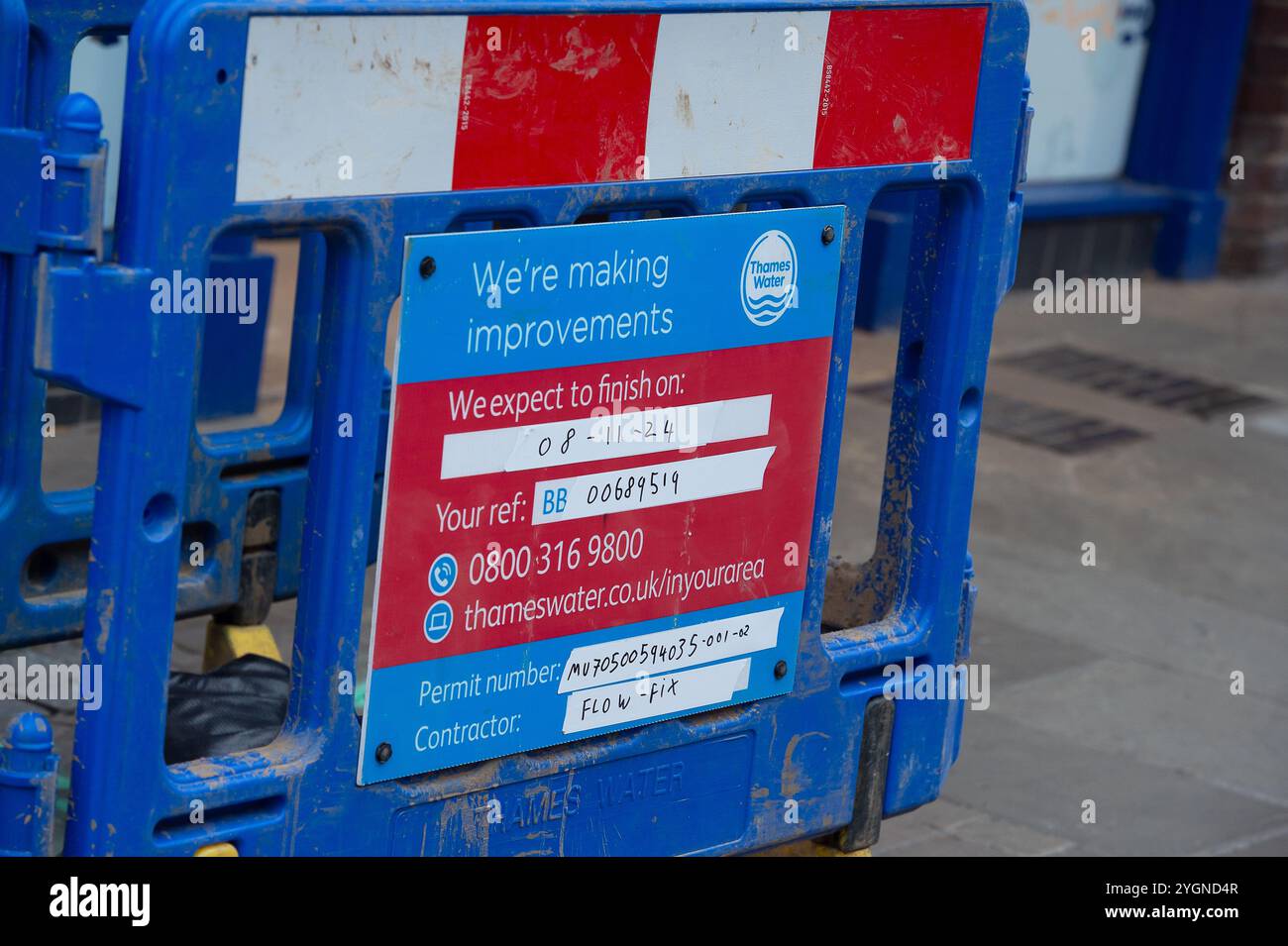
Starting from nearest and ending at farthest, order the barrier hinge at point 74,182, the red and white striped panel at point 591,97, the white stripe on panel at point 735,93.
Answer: the barrier hinge at point 74,182
the red and white striped panel at point 591,97
the white stripe on panel at point 735,93

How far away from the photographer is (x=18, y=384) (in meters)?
3.23

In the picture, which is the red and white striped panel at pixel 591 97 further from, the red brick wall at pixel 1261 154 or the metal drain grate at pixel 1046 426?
the red brick wall at pixel 1261 154

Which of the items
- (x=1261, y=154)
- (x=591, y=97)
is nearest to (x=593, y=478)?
(x=591, y=97)

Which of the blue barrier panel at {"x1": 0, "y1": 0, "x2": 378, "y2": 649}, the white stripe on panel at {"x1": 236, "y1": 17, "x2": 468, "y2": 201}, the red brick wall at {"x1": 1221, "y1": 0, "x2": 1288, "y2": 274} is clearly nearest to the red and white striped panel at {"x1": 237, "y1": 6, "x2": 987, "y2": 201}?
the white stripe on panel at {"x1": 236, "y1": 17, "x2": 468, "y2": 201}

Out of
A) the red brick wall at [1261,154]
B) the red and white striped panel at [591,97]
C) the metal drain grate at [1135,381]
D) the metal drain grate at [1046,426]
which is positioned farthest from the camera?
the red brick wall at [1261,154]

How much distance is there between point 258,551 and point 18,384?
58 centimetres

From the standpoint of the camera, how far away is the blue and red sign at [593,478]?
7.74ft

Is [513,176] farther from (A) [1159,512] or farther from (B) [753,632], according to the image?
(A) [1159,512]

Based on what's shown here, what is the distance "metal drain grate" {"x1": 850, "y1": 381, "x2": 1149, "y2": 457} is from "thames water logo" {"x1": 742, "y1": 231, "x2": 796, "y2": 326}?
480 centimetres

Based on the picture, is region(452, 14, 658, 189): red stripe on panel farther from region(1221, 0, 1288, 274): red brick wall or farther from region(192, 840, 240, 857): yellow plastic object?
region(1221, 0, 1288, 274): red brick wall

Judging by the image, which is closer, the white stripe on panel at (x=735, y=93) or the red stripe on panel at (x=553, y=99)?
the red stripe on panel at (x=553, y=99)

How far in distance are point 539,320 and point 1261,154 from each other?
918 centimetres

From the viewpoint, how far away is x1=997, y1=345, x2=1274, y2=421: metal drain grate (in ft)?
27.0

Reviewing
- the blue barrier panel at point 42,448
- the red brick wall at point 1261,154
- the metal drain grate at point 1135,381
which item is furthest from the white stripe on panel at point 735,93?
the red brick wall at point 1261,154
